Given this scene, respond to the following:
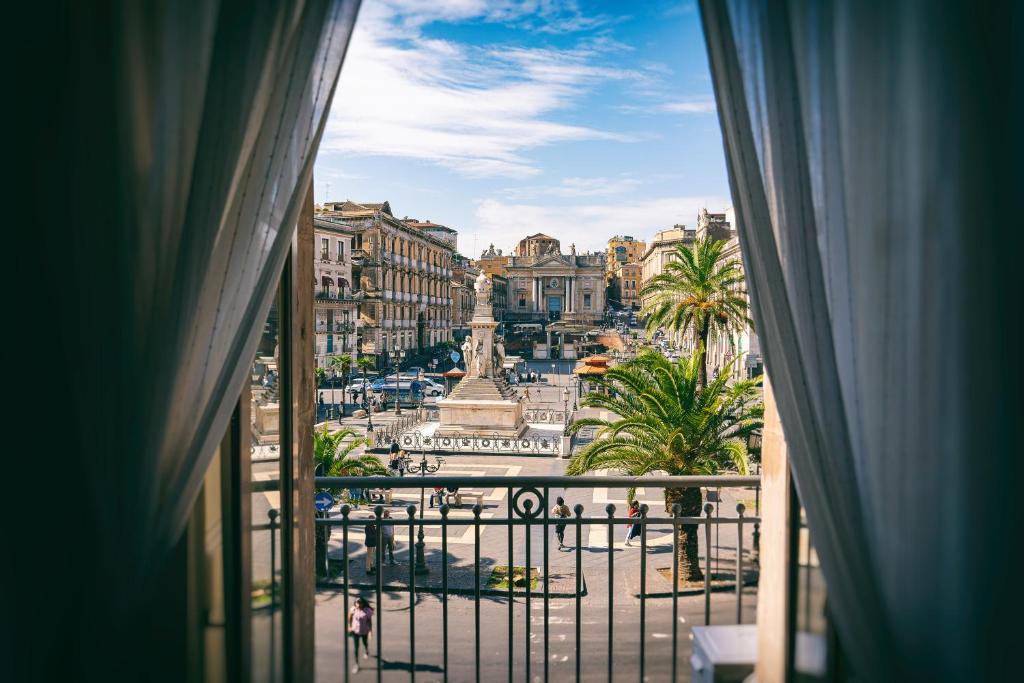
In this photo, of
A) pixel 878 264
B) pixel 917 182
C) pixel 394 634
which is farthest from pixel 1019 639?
pixel 394 634

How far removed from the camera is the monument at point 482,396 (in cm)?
2167

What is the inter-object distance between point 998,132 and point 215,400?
6.79 feet

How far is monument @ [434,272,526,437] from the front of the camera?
853 inches

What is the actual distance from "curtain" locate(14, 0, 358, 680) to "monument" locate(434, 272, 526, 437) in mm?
18864

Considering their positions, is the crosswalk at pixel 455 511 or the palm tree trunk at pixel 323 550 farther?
the crosswalk at pixel 455 511

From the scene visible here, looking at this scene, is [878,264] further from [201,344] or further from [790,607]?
[201,344]

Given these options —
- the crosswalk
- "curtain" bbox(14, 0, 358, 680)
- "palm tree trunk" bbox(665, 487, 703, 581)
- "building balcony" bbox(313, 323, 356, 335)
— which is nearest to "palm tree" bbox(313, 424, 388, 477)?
the crosswalk

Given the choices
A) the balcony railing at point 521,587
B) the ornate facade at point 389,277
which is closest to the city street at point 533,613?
the balcony railing at point 521,587

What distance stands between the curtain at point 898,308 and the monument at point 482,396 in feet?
62.1

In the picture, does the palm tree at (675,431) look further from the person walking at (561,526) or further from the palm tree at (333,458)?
the palm tree at (333,458)

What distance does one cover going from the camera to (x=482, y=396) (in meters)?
22.6

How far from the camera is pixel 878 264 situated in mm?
1742

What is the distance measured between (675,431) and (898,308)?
6716 millimetres

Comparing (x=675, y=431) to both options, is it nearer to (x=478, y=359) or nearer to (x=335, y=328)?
(x=478, y=359)
